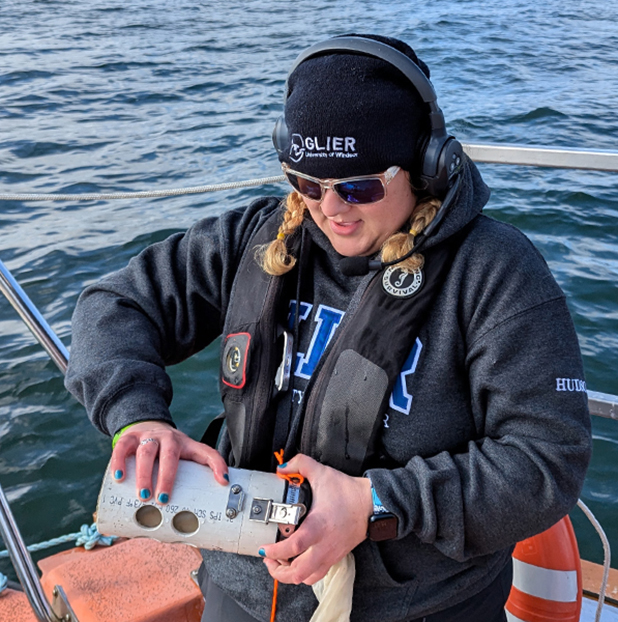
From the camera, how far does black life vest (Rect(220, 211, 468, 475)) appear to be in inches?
53.6

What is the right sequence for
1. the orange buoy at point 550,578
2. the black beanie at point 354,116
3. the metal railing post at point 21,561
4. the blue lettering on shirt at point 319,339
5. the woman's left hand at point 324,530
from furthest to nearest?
the orange buoy at point 550,578 < the metal railing post at point 21,561 < the blue lettering on shirt at point 319,339 < the black beanie at point 354,116 < the woman's left hand at point 324,530

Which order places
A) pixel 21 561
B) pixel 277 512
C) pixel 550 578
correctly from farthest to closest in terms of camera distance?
pixel 550 578, pixel 21 561, pixel 277 512

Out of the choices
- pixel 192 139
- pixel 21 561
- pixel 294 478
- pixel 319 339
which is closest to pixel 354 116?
pixel 319 339

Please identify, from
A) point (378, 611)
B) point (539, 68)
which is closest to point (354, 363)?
point (378, 611)

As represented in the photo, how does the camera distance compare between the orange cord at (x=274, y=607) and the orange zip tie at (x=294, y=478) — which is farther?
the orange cord at (x=274, y=607)

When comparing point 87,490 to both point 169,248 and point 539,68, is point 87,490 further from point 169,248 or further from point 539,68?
point 539,68

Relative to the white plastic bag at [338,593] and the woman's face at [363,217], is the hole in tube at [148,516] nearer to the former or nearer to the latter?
the white plastic bag at [338,593]

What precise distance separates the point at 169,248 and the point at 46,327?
38cm

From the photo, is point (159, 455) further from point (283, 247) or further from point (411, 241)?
point (411, 241)

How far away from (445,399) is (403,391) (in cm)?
8

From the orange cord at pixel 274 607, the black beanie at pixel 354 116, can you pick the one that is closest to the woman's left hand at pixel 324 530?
the orange cord at pixel 274 607

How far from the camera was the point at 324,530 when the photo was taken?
1.22m

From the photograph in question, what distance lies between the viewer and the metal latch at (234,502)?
121cm

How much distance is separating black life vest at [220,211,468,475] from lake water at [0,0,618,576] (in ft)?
7.00
